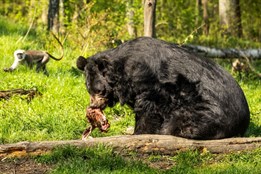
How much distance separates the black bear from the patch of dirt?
4.63 ft

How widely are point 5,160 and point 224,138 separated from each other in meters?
2.62

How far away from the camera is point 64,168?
596 centimetres

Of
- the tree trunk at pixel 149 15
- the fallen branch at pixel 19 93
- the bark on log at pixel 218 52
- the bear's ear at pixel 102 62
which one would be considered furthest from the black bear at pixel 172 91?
the bark on log at pixel 218 52

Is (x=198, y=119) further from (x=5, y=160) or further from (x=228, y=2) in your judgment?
(x=228, y=2)

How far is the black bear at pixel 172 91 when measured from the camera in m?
6.89

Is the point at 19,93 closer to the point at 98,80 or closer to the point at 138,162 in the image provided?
the point at 98,80

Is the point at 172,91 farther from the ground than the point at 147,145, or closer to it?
farther from the ground

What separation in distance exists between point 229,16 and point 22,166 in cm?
1599

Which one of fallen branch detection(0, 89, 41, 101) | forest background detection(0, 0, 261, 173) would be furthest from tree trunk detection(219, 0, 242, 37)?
fallen branch detection(0, 89, 41, 101)

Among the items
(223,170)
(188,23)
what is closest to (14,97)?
(223,170)

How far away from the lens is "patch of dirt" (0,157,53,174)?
233 inches

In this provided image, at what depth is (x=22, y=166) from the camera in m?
6.07

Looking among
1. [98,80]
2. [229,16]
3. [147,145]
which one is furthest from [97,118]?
[229,16]

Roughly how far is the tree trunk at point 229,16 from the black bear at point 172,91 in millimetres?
13990
